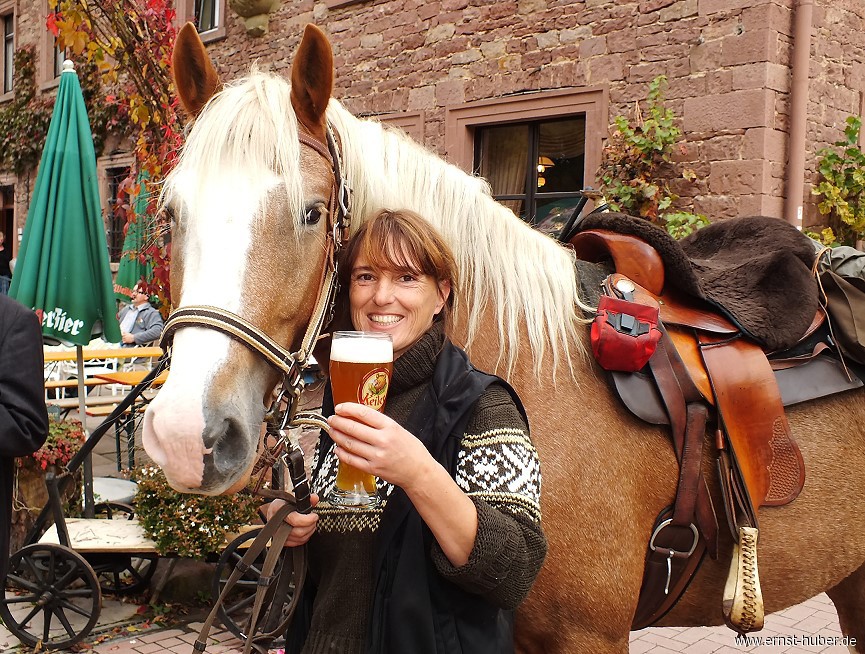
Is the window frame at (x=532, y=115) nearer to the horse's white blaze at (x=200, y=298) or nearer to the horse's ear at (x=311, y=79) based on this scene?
the horse's ear at (x=311, y=79)

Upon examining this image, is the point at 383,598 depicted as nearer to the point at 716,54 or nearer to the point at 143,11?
the point at 143,11

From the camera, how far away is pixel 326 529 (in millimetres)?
1581

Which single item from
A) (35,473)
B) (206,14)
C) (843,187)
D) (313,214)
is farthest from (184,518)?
(206,14)

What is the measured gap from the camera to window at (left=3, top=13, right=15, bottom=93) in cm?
1628

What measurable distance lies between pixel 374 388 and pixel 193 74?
42.8 inches

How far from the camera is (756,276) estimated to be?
7.85ft

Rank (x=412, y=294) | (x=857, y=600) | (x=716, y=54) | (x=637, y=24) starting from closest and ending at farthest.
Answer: (x=412, y=294) < (x=857, y=600) < (x=716, y=54) < (x=637, y=24)

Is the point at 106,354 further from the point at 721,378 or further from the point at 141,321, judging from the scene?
the point at 721,378

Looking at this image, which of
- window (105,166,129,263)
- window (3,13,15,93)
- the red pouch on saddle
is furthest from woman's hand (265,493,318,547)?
window (3,13,15,93)

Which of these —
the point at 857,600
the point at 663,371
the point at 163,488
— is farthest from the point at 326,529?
the point at 163,488

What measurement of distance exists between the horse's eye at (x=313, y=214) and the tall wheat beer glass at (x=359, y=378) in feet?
1.33

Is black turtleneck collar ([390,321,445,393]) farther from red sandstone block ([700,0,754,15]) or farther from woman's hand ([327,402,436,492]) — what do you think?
red sandstone block ([700,0,754,15])

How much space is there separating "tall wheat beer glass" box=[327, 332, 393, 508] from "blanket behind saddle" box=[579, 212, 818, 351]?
121 cm

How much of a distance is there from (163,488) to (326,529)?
278 centimetres
